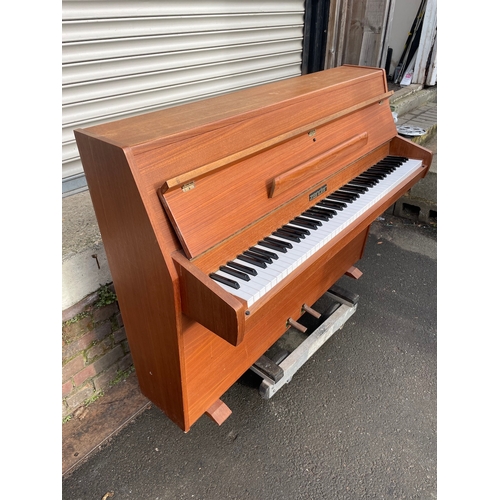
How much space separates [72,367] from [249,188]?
1214 millimetres

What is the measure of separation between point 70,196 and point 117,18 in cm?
105

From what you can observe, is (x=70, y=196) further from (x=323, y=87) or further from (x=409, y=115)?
(x=409, y=115)

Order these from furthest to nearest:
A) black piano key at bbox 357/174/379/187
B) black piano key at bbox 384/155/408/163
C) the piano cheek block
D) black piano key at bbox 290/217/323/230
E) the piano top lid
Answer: black piano key at bbox 384/155/408/163, black piano key at bbox 357/174/379/187, black piano key at bbox 290/217/323/230, the piano top lid, the piano cheek block

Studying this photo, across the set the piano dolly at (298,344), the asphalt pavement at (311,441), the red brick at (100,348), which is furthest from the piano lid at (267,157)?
the asphalt pavement at (311,441)

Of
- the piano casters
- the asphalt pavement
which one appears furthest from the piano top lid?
the asphalt pavement

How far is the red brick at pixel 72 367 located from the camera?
1.78 metres

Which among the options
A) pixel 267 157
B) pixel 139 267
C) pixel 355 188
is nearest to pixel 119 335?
pixel 139 267

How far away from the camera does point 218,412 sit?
5.81 ft

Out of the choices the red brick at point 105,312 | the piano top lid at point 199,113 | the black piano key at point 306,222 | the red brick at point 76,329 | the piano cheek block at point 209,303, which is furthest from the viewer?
the red brick at point 105,312

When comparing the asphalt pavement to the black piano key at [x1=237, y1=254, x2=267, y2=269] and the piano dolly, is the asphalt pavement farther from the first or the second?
the black piano key at [x1=237, y1=254, x2=267, y2=269]

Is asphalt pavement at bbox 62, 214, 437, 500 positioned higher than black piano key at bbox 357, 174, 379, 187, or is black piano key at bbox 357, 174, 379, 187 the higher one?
black piano key at bbox 357, 174, 379, 187

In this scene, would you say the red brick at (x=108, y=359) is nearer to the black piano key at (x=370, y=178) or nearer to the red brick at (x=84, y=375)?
the red brick at (x=84, y=375)

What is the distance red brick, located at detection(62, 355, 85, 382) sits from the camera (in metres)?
1.78

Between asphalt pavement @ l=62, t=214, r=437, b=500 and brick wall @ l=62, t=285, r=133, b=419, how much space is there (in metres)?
0.27
